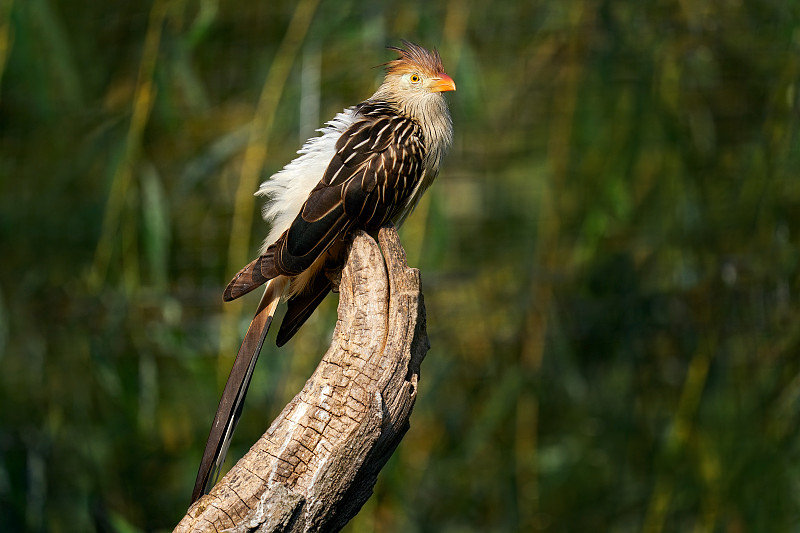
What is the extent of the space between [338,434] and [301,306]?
1.96 ft

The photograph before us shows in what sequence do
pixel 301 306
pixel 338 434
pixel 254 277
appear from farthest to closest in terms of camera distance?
pixel 301 306 → pixel 254 277 → pixel 338 434

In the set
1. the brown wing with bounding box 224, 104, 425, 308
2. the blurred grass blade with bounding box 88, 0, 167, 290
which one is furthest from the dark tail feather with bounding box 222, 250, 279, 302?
the blurred grass blade with bounding box 88, 0, 167, 290

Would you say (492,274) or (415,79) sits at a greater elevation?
(415,79)

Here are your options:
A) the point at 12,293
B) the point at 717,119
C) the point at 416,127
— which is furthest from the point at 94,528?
the point at 717,119

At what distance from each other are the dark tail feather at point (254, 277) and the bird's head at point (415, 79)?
20.8 inches

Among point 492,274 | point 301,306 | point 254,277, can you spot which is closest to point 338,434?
point 254,277

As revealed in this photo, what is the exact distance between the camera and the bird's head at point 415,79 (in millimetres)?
2162

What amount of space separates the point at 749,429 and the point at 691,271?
457 mm

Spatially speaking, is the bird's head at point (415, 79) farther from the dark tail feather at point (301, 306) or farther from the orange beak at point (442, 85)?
the dark tail feather at point (301, 306)

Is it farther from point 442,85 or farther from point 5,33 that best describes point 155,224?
point 442,85

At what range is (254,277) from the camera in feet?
6.06

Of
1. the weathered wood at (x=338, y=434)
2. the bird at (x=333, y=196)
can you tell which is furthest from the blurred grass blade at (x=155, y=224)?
the weathered wood at (x=338, y=434)

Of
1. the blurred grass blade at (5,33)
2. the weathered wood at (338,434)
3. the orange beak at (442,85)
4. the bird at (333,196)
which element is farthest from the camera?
the blurred grass blade at (5,33)

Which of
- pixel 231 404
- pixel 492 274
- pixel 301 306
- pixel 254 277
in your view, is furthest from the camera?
pixel 492 274
